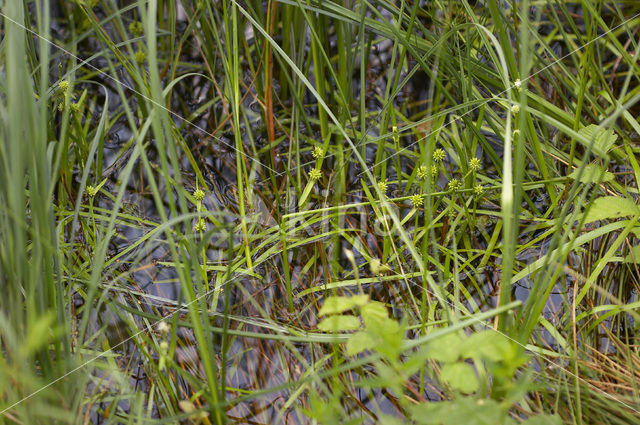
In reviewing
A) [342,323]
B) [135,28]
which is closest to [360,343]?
[342,323]

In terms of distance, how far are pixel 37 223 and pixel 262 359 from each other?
0.57m

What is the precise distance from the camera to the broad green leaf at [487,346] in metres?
0.89

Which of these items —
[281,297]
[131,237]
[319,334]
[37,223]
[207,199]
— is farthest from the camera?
[207,199]

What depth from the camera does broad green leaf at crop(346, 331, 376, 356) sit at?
40.1 inches

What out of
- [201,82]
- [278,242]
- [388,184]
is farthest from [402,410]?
[201,82]

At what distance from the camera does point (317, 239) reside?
1.51 m

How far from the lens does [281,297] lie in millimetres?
1416

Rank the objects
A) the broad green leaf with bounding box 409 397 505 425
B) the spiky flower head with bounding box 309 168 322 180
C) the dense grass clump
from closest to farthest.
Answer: the broad green leaf with bounding box 409 397 505 425 < the dense grass clump < the spiky flower head with bounding box 309 168 322 180

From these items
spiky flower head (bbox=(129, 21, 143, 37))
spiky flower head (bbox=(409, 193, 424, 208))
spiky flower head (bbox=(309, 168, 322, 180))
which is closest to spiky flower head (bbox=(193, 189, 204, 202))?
spiky flower head (bbox=(309, 168, 322, 180))

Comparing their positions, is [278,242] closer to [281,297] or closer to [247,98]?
[281,297]

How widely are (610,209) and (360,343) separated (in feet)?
2.23

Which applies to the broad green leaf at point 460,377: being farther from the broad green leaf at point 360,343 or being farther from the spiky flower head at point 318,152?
the spiky flower head at point 318,152

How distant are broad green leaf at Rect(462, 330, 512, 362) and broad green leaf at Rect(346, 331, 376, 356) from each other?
177 mm

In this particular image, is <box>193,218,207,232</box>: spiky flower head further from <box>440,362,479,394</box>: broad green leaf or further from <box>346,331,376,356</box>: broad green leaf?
<box>440,362,479,394</box>: broad green leaf
